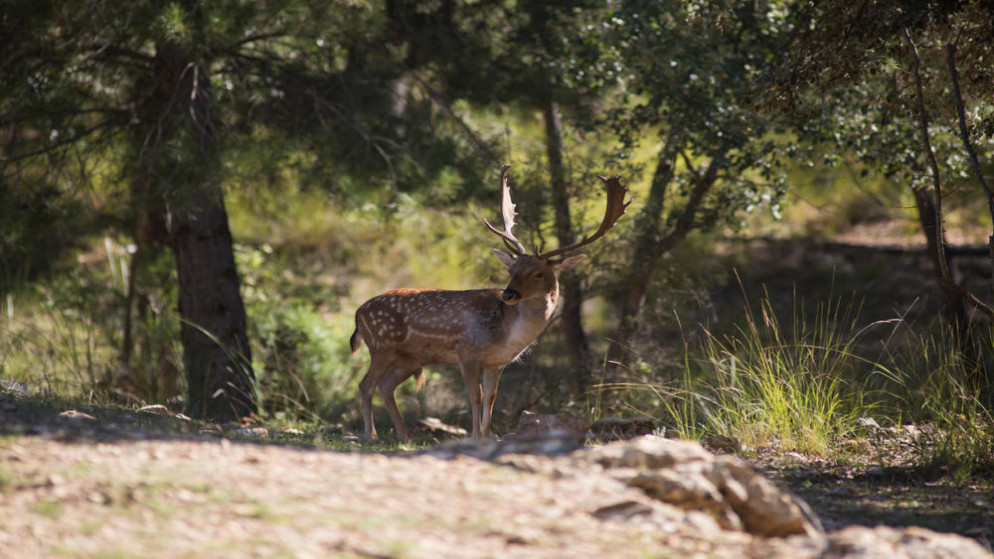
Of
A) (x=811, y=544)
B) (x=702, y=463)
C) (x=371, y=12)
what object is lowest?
(x=811, y=544)

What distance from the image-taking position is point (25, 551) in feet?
10.2

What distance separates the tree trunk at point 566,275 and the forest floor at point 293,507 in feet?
16.6

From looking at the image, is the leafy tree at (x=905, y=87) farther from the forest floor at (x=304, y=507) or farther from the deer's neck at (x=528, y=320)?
the forest floor at (x=304, y=507)

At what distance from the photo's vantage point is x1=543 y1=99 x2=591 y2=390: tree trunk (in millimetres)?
9312

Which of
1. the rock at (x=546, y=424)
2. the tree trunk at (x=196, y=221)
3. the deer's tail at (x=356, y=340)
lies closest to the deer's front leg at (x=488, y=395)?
the rock at (x=546, y=424)

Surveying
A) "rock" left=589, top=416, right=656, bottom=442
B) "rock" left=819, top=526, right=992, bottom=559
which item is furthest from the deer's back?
"rock" left=819, top=526, right=992, bottom=559

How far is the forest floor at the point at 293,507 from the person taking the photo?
3.21m

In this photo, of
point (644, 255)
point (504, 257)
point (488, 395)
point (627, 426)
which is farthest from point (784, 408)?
point (644, 255)

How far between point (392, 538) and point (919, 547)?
1896 millimetres

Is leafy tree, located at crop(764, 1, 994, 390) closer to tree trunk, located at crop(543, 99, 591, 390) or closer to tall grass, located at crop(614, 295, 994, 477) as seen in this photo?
tall grass, located at crop(614, 295, 994, 477)

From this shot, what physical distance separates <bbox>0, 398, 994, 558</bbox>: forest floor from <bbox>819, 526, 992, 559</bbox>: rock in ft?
0.39

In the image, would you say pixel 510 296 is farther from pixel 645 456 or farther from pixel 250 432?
pixel 645 456

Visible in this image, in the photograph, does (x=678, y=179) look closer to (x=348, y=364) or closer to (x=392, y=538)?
(x=348, y=364)

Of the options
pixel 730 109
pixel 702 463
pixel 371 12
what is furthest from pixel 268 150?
pixel 702 463
